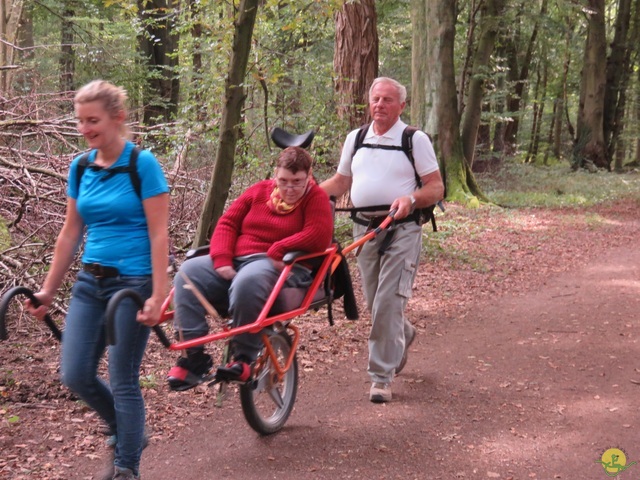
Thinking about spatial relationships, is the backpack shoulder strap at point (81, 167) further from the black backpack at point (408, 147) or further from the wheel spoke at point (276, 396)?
the black backpack at point (408, 147)

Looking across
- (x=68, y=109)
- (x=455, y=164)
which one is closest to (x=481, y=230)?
(x=455, y=164)

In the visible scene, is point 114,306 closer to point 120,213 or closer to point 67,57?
point 120,213

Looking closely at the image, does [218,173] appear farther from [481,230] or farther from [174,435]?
[481,230]

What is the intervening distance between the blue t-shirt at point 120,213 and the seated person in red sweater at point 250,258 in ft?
2.17

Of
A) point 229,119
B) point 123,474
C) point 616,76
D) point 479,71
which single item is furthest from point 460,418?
point 616,76

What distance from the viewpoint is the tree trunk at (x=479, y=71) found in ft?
63.7

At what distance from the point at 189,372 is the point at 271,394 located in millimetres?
939

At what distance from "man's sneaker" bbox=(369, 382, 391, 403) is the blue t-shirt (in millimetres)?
2447

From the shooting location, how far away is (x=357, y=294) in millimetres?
9023

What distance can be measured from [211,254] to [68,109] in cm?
573

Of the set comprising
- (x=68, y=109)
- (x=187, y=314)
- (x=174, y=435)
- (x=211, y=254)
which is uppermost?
(x=68, y=109)

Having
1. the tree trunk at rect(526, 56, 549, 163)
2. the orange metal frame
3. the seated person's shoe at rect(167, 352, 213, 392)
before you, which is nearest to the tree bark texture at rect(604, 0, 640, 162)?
the tree trunk at rect(526, 56, 549, 163)

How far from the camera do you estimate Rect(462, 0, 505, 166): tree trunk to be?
1941cm

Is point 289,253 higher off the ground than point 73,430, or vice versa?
point 289,253
